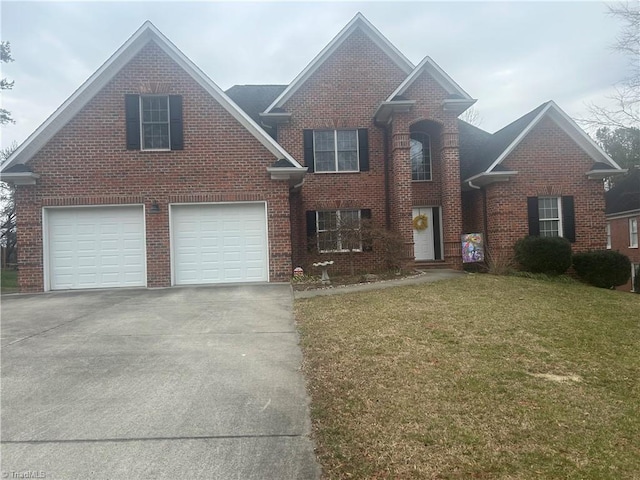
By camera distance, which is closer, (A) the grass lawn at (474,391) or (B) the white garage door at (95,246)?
(A) the grass lawn at (474,391)

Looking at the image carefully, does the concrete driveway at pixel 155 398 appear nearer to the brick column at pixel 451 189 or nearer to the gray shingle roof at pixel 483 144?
the brick column at pixel 451 189

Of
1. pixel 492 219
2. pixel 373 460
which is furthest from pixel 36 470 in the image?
pixel 492 219

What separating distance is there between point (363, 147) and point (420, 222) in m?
3.56

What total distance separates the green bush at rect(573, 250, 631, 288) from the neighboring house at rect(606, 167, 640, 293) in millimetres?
10401

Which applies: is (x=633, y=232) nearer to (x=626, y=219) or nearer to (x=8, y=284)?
(x=626, y=219)

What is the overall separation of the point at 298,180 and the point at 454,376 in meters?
10.00

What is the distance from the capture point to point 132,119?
41.9ft

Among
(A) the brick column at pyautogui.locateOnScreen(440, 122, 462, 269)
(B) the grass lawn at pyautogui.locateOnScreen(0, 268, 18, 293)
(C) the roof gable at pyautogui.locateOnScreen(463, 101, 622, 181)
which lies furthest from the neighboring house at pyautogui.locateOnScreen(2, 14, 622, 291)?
(B) the grass lawn at pyautogui.locateOnScreen(0, 268, 18, 293)

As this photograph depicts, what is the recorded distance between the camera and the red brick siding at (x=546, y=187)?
15359mm

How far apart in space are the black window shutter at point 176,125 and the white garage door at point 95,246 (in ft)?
6.73

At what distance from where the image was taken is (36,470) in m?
3.29

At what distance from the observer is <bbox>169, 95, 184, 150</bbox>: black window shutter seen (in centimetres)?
1280

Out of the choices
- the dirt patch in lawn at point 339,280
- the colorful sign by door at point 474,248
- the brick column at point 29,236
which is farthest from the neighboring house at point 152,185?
the colorful sign by door at point 474,248

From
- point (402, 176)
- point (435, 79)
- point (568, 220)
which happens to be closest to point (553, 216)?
point (568, 220)
